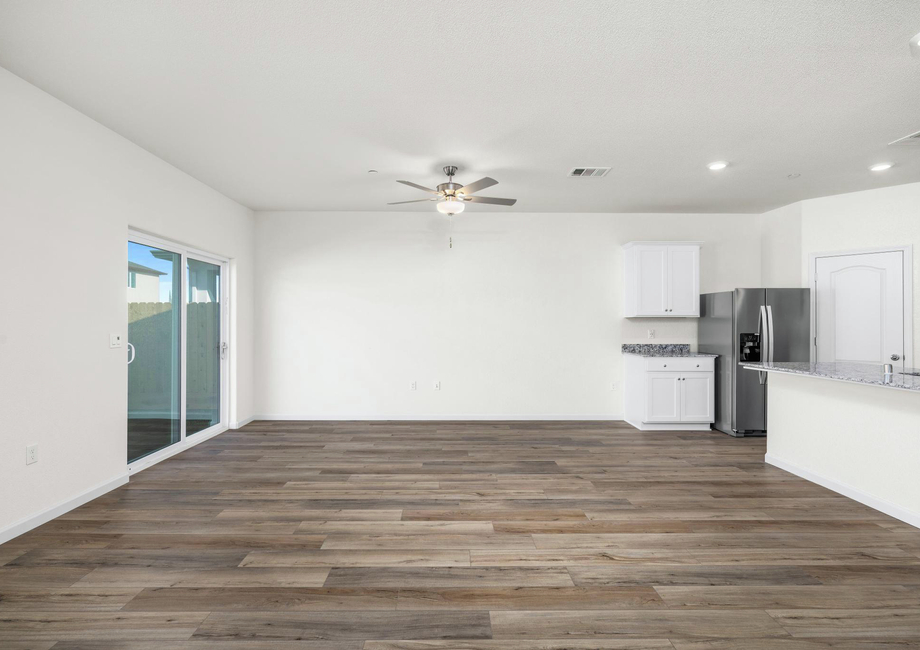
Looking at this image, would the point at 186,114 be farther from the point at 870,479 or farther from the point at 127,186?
the point at 870,479

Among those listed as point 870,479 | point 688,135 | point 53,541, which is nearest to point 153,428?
point 53,541

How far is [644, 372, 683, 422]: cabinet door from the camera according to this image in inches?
204

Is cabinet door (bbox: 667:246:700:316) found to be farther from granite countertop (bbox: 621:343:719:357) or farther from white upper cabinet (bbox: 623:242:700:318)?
granite countertop (bbox: 621:343:719:357)

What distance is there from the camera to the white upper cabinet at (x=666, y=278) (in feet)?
17.9

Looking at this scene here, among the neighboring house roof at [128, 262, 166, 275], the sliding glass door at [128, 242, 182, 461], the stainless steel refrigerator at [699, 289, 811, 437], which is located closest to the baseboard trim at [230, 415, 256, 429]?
the sliding glass door at [128, 242, 182, 461]

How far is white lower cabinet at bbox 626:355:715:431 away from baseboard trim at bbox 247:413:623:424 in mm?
621

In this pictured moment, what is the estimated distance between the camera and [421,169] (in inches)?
161

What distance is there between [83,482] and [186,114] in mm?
2684

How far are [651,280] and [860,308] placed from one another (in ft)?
Answer: 7.08

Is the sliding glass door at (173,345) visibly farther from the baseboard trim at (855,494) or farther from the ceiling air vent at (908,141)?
the ceiling air vent at (908,141)

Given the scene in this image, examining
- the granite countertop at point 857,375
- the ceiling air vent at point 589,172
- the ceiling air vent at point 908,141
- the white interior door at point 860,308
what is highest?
the ceiling air vent at point 589,172

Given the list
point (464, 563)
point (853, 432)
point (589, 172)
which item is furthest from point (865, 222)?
point (464, 563)

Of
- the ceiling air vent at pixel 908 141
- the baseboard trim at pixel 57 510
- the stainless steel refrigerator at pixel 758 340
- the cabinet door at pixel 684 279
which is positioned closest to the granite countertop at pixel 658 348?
the cabinet door at pixel 684 279

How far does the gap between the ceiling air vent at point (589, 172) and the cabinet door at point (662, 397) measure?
8.08 feet
